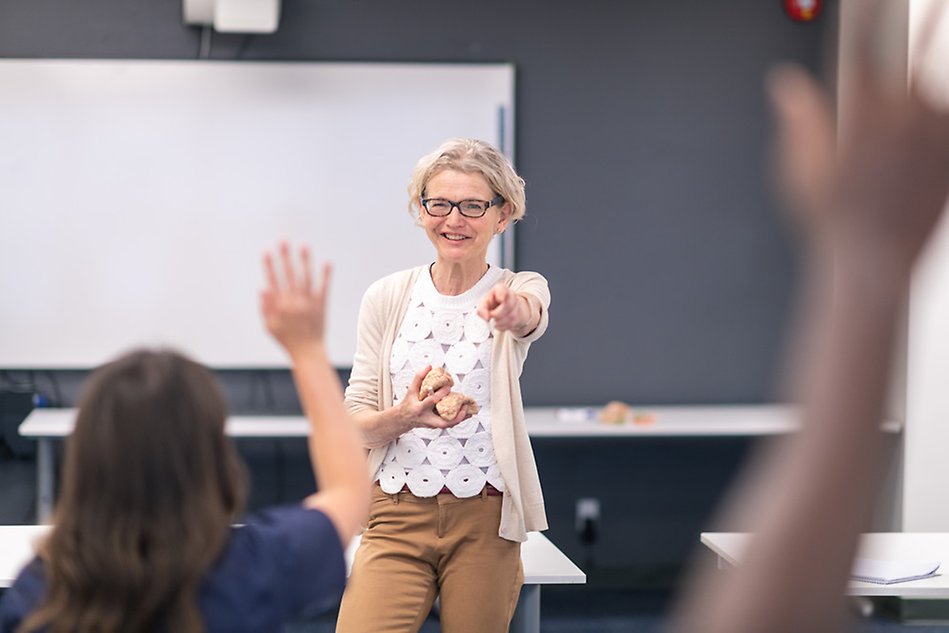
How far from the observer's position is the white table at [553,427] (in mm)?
4570

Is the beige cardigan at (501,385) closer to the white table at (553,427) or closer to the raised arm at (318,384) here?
the raised arm at (318,384)

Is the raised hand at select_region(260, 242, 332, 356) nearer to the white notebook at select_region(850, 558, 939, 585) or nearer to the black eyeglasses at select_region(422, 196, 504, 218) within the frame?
the black eyeglasses at select_region(422, 196, 504, 218)

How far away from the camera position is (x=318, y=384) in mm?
1402

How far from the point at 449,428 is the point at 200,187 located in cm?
314

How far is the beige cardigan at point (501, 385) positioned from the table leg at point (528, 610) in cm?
44

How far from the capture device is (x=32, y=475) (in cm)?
514

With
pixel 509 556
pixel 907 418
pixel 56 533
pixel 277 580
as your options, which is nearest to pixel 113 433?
pixel 56 533

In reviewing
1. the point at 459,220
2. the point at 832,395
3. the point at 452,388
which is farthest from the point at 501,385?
the point at 832,395

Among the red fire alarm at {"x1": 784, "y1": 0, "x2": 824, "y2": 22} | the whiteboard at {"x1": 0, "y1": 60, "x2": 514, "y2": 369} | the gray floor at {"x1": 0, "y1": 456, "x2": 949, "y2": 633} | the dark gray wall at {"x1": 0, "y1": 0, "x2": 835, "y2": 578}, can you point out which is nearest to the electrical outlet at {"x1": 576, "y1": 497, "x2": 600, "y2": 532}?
the dark gray wall at {"x1": 0, "y1": 0, "x2": 835, "y2": 578}

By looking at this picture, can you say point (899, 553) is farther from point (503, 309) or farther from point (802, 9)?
point (802, 9)

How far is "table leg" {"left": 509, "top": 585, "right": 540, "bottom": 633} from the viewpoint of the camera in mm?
2701

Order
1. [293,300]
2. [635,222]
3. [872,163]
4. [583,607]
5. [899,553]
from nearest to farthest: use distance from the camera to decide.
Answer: [872,163]
[293,300]
[899,553]
[583,607]
[635,222]

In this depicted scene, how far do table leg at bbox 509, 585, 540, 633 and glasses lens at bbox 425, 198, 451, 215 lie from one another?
3.03 ft

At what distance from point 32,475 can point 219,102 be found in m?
1.85
